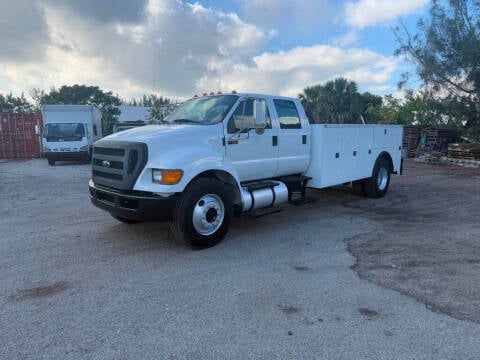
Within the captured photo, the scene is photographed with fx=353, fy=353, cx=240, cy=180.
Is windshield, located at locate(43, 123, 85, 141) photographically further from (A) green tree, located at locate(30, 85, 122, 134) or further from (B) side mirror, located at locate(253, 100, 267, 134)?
(A) green tree, located at locate(30, 85, 122, 134)

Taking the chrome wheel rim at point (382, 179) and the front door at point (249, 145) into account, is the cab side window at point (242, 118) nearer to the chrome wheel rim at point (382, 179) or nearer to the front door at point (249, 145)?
the front door at point (249, 145)

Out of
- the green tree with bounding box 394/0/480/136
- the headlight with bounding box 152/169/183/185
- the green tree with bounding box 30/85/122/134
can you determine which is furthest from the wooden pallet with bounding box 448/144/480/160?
the green tree with bounding box 30/85/122/134

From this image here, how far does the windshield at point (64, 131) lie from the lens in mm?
16766

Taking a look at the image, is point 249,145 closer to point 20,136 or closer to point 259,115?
point 259,115

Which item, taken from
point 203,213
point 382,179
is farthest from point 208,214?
point 382,179

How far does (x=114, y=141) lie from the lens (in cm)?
486

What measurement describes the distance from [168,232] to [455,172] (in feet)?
41.2

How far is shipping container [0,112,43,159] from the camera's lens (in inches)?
833

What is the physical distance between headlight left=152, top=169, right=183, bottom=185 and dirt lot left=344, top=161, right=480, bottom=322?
2463mm

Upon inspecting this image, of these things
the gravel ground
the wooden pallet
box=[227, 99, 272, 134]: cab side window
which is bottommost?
the gravel ground

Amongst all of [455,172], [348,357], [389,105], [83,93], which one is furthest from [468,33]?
[83,93]

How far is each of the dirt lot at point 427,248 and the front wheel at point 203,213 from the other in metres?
1.87

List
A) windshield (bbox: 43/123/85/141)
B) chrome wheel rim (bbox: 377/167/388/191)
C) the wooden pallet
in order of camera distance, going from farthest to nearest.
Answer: windshield (bbox: 43/123/85/141) → the wooden pallet → chrome wheel rim (bbox: 377/167/388/191)

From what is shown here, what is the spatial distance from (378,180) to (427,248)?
12.5ft
